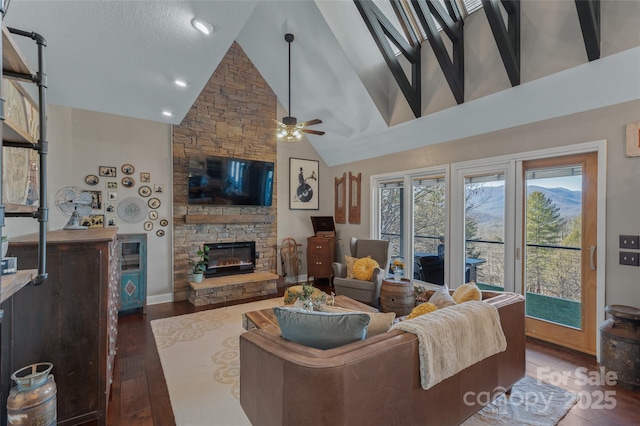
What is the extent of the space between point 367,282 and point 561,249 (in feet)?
7.78

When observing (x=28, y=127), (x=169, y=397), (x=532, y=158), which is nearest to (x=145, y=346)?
(x=169, y=397)

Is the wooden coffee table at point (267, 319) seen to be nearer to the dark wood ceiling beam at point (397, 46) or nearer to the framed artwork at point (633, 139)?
the dark wood ceiling beam at point (397, 46)

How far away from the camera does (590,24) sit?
248 centimetres

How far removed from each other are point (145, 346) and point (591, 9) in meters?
5.42

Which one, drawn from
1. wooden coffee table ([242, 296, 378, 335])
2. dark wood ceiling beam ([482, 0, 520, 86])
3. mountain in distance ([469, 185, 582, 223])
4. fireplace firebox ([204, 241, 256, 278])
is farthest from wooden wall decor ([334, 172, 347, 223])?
dark wood ceiling beam ([482, 0, 520, 86])

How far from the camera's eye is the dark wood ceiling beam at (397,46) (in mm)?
3684

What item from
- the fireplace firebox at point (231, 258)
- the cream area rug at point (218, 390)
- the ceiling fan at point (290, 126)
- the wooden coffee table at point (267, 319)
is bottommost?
the cream area rug at point (218, 390)

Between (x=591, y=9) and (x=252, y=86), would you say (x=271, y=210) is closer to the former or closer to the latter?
(x=252, y=86)

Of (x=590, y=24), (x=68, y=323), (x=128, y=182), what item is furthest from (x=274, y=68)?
(x=68, y=323)

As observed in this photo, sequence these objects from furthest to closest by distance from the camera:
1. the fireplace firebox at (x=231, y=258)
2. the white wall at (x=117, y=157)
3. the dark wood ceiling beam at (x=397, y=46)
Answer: the fireplace firebox at (x=231, y=258) < the white wall at (x=117, y=157) < the dark wood ceiling beam at (x=397, y=46)

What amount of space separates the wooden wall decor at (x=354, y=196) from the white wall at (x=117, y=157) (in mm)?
3418

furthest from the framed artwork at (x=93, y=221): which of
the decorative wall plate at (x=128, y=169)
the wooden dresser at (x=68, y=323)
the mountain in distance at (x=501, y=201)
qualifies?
the mountain in distance at (x=501, y=201)

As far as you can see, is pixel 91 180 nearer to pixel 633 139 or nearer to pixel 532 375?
pixel 532 375

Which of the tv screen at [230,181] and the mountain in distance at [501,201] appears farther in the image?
the tv screen at [230,181]
